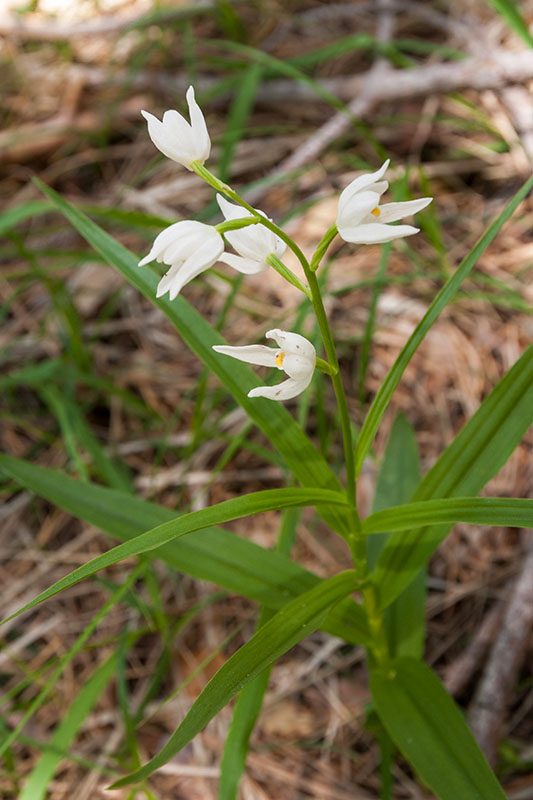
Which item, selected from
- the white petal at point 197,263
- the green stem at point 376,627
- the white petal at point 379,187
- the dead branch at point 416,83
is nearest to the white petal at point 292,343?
the white petal at point 197,263

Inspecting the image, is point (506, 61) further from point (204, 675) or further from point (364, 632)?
point (204, 675)

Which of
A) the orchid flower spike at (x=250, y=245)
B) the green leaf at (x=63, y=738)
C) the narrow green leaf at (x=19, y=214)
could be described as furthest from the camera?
the narrow green leaf at (x=19, y=214)

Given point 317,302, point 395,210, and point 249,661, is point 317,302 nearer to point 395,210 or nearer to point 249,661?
point 395,210

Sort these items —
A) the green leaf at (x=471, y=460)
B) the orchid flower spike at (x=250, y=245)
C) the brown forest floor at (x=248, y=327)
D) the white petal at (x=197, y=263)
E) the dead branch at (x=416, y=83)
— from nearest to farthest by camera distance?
the white petal at (x=197, y=263) → the orchid flower spike at (x=250, y=245) → the green leaf at (x=471, y=460) → the brown forest floor at (x=248, y=327) → the dead branch at (x=416, y=83)

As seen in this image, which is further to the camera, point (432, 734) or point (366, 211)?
point (432, 734)

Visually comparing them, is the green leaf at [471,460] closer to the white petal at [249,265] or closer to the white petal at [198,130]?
the white petal at [249,265]

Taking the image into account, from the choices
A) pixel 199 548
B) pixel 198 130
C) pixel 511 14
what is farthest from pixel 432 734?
pixel 511 14

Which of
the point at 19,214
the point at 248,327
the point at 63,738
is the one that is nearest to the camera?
the point at 63,738

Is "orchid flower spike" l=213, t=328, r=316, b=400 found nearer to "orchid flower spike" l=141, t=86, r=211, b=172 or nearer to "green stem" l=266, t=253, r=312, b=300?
"green stem" l=266, t=253, r=312, b=300

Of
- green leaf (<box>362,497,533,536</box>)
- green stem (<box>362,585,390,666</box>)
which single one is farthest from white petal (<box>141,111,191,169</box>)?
green stem (<box>362,585,390,666</box>)
